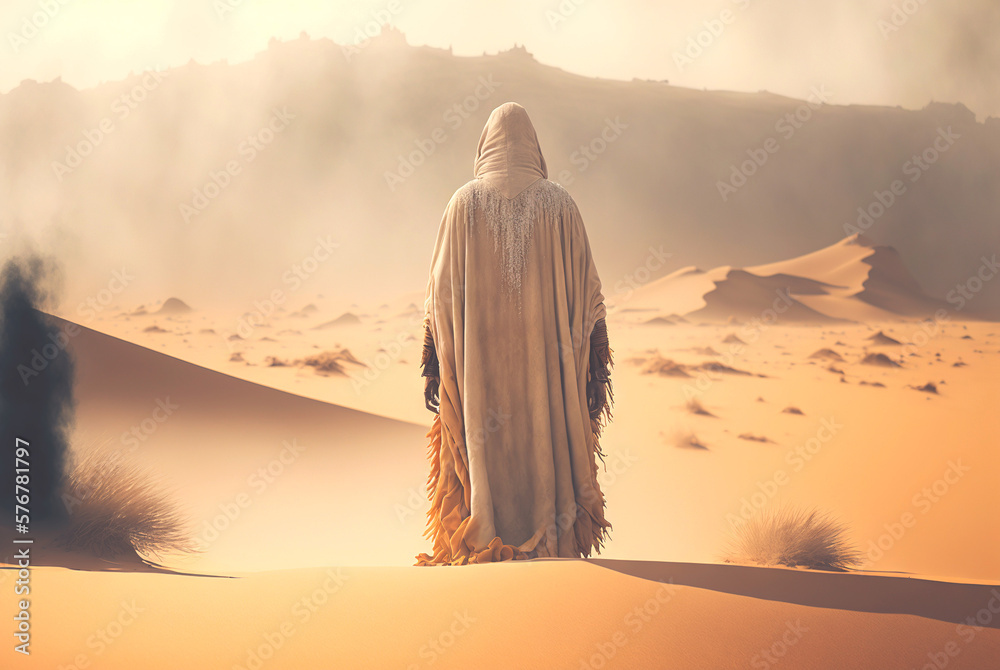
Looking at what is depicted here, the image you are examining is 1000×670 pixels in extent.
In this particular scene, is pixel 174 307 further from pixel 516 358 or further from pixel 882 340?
pixel 882 340

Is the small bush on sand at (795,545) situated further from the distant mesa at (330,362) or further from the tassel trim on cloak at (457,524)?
the distant mesa at (330,362)

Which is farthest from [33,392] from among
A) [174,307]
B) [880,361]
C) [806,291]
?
[806,291]

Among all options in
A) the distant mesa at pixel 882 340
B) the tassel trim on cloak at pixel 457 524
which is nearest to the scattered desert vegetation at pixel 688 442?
the distant mesa at pixel 882 340

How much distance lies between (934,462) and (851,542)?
2506 millimetres

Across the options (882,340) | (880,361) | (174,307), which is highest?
(174,307)

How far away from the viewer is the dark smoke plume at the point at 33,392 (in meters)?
4.23

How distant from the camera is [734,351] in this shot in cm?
1208

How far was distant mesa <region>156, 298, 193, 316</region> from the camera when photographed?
1355 centimetres

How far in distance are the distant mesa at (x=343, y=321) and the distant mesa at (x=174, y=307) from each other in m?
2.63

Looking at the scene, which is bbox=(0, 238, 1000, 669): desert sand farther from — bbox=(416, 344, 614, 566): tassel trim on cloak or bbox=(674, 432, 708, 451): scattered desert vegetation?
bbox=(416, 344, 614, 566): tassel trim on cloak

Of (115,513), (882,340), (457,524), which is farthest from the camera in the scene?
(882,340)

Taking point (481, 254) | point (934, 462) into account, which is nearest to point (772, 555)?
point (481, 254)

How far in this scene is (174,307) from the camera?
1361 centimetres

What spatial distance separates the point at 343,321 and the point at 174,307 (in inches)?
135
